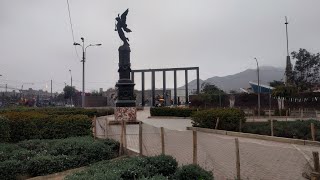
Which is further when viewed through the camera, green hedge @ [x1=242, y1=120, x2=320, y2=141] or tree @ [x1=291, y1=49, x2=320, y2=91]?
tree @ [x1=291, y1=49, x2=320, y2=91]

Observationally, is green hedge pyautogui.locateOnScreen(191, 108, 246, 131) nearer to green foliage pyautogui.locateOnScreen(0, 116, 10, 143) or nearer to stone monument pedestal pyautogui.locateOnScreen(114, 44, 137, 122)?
stone monument pedestal pyautogui.locateOnScreen(114, 44, 137, 122)

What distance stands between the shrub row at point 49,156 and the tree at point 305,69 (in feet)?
178

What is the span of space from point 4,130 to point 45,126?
6.50 ft

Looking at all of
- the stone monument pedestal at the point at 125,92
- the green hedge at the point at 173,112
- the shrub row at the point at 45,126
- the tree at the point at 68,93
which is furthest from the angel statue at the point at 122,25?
the tree at the point at 68,93

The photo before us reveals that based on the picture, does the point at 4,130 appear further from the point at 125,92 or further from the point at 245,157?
the point at 125,92

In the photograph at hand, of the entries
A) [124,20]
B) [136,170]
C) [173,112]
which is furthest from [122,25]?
[136,170]

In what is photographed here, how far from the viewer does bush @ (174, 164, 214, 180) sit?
340 inches

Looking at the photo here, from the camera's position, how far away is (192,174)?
344 inches

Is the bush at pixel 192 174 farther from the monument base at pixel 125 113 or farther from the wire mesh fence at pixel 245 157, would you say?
the monument base at pixel 125 113

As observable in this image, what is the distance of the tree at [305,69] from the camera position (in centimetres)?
6334

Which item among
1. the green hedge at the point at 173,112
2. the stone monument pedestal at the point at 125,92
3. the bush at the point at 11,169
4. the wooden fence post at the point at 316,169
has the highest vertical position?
the stone monument pedestal at the point at 125,92

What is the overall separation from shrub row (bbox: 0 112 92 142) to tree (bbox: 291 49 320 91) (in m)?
51.5

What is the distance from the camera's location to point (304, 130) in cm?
2150

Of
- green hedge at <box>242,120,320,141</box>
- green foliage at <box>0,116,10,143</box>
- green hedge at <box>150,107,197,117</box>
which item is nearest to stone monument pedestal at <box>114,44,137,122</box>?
green hedge at <box>150,107,197,117</box>
